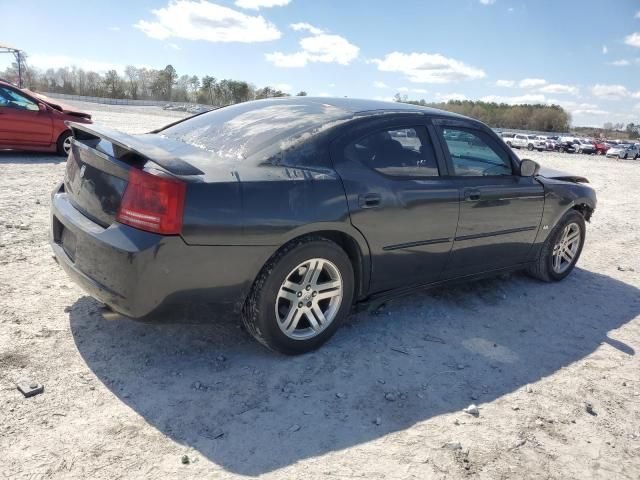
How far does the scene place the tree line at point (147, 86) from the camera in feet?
315

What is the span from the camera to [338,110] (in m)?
3.65

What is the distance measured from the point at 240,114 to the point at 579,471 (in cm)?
310

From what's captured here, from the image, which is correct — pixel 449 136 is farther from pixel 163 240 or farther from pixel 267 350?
pixel 163 240

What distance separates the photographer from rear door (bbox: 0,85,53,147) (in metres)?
9.53

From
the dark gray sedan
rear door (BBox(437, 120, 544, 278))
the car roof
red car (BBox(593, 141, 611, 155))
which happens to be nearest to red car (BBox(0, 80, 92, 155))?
the car roof

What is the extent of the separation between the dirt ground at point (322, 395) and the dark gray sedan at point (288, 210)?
1.07 ft

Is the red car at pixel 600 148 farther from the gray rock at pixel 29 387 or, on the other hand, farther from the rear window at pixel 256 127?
the gray rock at pixel 29 387

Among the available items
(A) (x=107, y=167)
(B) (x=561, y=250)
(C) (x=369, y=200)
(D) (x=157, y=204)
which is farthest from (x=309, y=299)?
(B) (x=561, y=250)

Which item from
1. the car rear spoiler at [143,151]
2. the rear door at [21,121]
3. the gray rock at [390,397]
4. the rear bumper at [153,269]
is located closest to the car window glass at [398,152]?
the rear bumper at [153,269]

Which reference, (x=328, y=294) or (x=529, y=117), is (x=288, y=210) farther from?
(x=529, y=117)

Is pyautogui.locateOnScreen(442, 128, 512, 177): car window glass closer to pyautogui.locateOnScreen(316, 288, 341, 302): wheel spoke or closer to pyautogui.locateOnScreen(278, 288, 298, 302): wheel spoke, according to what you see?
pyautogui.locateOnScreen(316, 288, 341, 302): wheel spoke

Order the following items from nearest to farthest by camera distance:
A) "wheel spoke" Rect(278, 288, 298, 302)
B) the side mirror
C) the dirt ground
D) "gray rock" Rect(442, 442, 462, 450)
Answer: the dirt ground, "gray rock" Rect(442, 442, 462, 450), "wheel spoke" Rect(278, 288, 298, 302), the side mirror

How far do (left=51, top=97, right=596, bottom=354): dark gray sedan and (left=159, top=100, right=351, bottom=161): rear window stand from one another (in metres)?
0.01

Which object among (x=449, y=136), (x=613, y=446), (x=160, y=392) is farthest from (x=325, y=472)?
(x=449, y=136)
